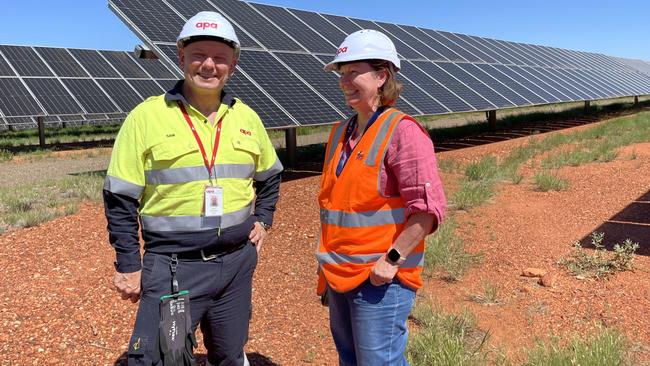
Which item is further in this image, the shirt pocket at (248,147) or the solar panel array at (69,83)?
the solar panel array at (69,83)

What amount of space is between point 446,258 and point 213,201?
11.3 feet

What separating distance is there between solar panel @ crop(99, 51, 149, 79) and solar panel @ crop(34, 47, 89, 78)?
1697 mm

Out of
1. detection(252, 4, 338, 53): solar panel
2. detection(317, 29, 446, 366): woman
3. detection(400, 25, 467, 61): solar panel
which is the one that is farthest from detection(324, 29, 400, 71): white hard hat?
detection(400, 25, 467, 61): solar panel

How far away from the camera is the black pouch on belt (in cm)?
226

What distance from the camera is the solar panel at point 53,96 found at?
1633 cm

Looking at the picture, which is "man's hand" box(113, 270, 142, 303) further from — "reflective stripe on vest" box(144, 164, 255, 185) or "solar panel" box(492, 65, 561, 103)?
"solar panel" box(492, 65, 561, 103)

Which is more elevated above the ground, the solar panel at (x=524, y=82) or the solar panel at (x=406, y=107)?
the solar panel at (x=524, y=82)

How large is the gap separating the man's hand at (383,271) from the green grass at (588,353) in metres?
1.67

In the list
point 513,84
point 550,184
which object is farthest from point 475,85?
point 550,184

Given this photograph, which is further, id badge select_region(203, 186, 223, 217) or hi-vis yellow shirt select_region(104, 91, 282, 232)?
id badge select_region(203, 186, 223, 217)

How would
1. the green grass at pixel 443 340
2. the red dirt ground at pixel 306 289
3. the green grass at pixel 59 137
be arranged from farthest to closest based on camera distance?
1. the green grass at pixel 59 137
2. the red dirt ground at pixel 306 289
3. the green grass at pixel 443 340

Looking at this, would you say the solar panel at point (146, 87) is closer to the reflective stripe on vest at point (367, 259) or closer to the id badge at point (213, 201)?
the id badge at point (213, 201)

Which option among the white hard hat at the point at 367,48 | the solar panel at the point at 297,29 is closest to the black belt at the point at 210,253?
the white hard hat at the point at 367,48

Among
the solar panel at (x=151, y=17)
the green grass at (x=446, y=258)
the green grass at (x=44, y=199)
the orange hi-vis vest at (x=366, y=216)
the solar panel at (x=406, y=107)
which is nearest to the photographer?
the orange hi-vis vest at (x=366, y=216)
